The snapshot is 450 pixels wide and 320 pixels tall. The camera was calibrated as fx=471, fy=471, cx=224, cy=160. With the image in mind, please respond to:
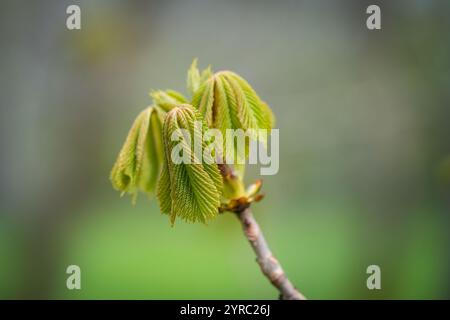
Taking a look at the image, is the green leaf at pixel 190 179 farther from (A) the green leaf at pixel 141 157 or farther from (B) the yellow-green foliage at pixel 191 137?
(A) the green leaf at pixel 141 157

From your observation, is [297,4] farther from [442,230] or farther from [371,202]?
[442,230]

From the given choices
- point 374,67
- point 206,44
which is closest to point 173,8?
point 206,44

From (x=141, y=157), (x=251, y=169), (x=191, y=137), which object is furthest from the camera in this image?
(x=251, y=169)

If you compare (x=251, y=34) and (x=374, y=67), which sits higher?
(x=251, y=34)

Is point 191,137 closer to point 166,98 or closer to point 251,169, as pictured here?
point 166,98

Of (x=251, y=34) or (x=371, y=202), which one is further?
(x=251, y=34)

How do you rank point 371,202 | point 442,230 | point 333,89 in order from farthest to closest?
point 333,89 < point 371,202 < point 442,230

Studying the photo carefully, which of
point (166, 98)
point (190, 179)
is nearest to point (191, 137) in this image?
point (190, 179)
